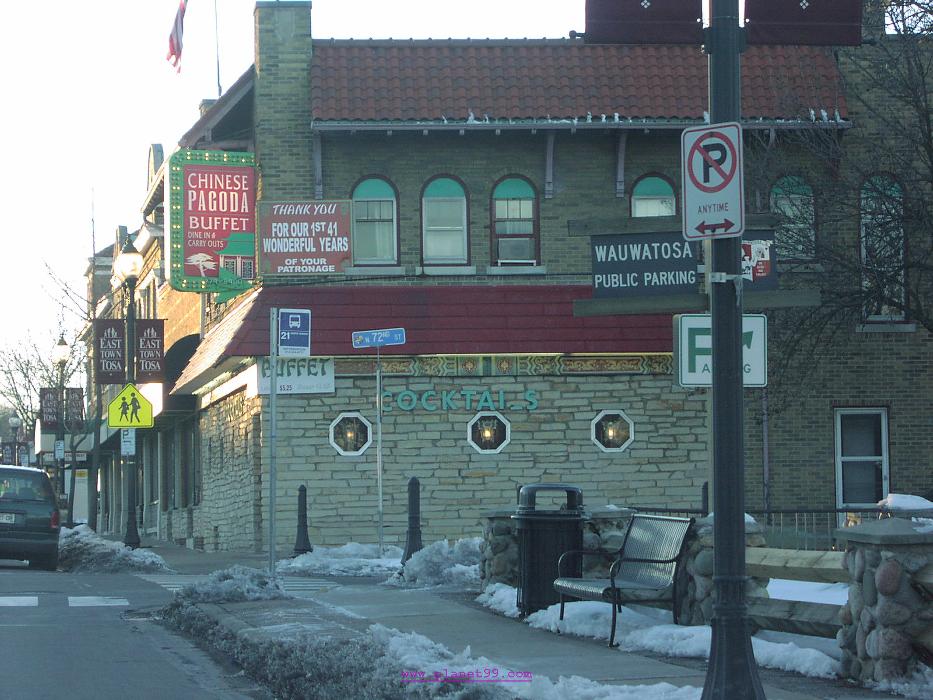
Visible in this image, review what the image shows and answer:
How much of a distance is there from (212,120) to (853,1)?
18479 mm

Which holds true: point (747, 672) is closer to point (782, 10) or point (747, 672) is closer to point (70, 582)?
point (782, 10)

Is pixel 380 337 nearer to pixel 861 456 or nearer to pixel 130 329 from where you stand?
pixel 861 456

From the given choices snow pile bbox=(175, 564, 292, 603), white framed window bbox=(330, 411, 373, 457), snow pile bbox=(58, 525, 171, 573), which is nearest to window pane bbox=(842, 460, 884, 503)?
white framed window bbox=(330, 411, 373, 457)

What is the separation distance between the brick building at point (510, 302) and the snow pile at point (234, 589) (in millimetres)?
8947

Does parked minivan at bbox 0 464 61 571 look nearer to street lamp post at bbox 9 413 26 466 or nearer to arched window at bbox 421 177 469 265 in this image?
arched window at bbox 421 177 469 265

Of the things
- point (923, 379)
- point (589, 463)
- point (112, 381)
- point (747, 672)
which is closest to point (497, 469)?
point (589, 463)

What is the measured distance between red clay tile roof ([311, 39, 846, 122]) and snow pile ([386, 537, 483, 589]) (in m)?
9.22

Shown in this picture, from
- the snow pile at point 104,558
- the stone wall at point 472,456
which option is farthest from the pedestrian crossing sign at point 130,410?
the stone wall at point 472,456

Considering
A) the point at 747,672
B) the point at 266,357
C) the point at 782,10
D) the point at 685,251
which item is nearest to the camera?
the point at 747,672

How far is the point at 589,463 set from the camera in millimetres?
24656

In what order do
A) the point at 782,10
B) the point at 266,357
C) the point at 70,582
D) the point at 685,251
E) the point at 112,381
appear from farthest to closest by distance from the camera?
the point at 112,381
the point at 266,357
the point at 70,582
the point at 685,251
the point at 782,10

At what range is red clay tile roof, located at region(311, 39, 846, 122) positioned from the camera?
24234 mm

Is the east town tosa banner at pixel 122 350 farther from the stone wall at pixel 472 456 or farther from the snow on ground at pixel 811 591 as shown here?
the snow on ground at pixel 811 591

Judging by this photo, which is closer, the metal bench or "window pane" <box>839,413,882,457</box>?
the metal bench
